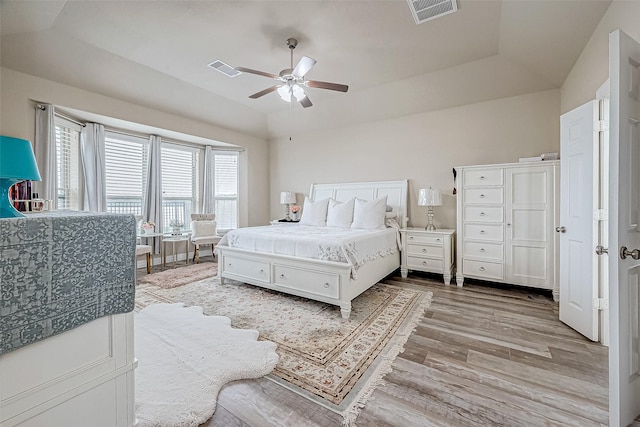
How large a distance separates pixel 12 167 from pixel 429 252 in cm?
438

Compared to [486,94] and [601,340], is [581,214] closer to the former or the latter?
[601,340]

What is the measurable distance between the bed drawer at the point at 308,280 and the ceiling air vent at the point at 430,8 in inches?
111

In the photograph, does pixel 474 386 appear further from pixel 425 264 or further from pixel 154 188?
pixel 154 188

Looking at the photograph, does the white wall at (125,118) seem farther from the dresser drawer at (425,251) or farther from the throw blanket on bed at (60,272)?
the dresser drawer at (425,251)

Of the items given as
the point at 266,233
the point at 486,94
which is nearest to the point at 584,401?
the point at 266,233

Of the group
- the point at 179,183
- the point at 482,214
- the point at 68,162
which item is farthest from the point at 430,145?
the point at 68,162

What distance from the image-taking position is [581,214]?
8.21 feet

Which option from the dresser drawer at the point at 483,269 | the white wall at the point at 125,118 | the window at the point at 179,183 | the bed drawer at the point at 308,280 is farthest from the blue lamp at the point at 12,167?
the dresser drawer at the point at 483,269

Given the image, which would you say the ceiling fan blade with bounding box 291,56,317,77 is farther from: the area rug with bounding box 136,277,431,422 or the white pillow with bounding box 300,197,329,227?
the area rug with bounding box 136,277,431,422

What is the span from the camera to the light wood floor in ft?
5.05

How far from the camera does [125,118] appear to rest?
4.29 meters

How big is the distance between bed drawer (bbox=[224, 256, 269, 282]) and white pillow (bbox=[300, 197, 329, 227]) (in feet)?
4.87

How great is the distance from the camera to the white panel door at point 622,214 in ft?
4.56

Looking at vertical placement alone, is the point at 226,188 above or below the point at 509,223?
above
